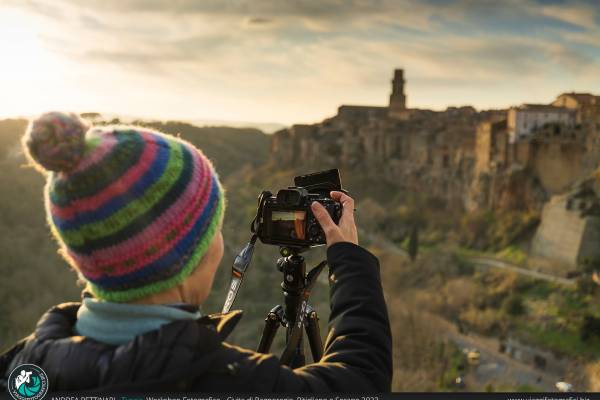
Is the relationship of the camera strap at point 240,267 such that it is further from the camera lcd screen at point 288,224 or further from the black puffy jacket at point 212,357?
the black puffy jacket at point 212,357

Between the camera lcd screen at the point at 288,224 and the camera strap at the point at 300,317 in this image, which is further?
the camera strap at the point at 300,317

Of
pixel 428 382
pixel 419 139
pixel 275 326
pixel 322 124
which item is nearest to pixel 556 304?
pixel 428 382

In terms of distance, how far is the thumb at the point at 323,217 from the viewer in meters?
1.44

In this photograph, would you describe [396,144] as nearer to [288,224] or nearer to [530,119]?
[530,119]

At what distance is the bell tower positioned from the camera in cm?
4331

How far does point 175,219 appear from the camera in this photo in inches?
44.1

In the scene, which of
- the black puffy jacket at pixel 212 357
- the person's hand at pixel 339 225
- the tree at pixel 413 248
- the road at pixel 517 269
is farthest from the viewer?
the tree at pixel 413 248

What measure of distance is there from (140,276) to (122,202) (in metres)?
0.14

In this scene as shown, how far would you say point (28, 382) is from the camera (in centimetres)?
121

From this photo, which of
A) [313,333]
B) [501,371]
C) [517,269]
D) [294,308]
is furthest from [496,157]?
[294,308]

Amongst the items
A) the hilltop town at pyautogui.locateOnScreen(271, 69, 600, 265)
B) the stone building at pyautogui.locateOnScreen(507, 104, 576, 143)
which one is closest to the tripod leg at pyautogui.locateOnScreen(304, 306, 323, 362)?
the hilltop town at pyautogui.locateOnScreen(271, 69, 600, 265)

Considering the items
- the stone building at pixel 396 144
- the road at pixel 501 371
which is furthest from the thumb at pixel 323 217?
the stone building at pixel 396 144

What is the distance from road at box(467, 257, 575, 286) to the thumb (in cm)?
1900

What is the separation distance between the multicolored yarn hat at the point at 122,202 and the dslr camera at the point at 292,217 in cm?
49
